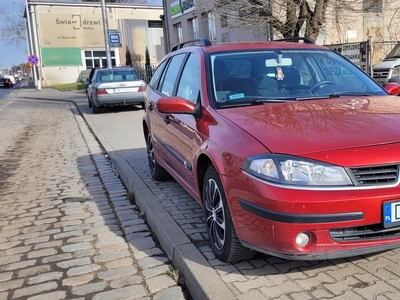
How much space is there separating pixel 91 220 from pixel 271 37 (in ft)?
35.8

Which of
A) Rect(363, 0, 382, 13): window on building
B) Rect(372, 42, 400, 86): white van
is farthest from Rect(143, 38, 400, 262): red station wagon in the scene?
Rect(363, 0, 382, 13): window on building

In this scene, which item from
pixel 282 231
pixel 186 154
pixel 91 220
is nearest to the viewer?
pixel 282 231

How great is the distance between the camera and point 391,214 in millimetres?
2578

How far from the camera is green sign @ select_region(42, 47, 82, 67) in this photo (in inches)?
A: 1722

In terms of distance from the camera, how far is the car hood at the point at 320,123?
2.67 metres

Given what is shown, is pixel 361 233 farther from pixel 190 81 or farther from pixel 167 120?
pixel 167 120

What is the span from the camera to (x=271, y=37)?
13.9 m

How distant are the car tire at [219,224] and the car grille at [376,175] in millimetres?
916

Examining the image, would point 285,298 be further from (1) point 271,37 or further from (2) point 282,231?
(1) point 271,37

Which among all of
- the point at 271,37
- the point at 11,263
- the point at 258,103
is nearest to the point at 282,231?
the point at 258,103

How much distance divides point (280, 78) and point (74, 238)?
2494 millimetres

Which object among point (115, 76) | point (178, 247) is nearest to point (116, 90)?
point (115, 76)

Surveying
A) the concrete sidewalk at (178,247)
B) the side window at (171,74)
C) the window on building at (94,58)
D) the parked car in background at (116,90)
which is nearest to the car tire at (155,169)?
the concrete sidewalk at (178,247)

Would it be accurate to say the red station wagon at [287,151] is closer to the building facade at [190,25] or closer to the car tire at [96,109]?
the car tire at [96,109]
